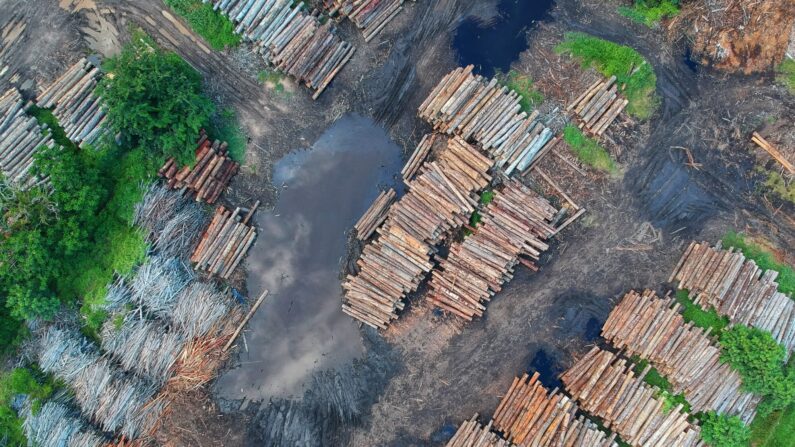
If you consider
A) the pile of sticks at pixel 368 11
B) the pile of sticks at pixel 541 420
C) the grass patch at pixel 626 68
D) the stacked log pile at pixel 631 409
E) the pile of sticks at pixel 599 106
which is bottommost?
the pile of sticks at pixel 541 420

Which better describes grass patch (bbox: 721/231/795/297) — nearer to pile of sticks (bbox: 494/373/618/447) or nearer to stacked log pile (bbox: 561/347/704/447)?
stacked log pile (bbox: 561/347/704/447)

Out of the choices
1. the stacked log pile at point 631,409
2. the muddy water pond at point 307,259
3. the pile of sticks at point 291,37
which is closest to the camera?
the stacked log pile at point 631,409

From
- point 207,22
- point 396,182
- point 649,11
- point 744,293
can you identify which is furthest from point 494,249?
point 207,22

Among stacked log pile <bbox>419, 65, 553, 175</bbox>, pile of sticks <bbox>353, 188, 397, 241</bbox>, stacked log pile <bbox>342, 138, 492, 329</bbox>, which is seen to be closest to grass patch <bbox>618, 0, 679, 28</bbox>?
stacked log pile <bbox>419, 65, 553, 175</bbox>

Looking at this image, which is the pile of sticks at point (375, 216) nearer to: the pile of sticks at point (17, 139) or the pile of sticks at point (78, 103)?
the pile of sticks at point (78, 103)

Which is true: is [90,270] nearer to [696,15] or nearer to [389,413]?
[389,413]

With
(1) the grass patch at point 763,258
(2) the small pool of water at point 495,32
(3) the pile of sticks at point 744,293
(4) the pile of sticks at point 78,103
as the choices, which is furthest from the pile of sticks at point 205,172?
(1) the grass patch at point 763,258

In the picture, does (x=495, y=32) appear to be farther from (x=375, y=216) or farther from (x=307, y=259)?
(x=307, y=259)

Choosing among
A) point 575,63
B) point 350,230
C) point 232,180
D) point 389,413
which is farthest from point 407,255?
point 575,63
